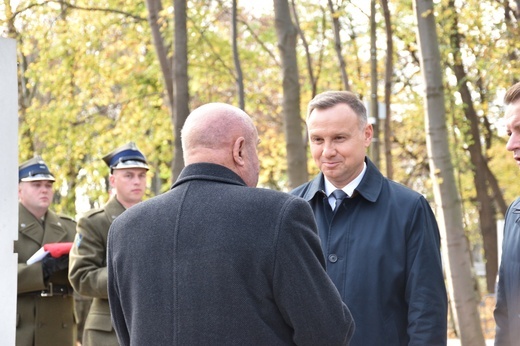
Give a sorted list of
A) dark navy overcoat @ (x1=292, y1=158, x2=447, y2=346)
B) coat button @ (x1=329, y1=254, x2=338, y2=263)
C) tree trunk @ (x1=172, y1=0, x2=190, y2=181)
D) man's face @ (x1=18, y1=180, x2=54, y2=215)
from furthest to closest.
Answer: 1. tree trunk @ (x1=172, y1=0, x2=190, y2=181)
2. man's face @ (x1=18, y1=180, x2=54, y2=215)
3. coat button @ (x1=329, y1=254, x2=338, y2=263)
4. dark navy overcoat @ (x1=292, y1=158, x2=447, y2=346)

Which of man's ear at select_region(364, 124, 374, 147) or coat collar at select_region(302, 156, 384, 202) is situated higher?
man's ear at select_region(364, 124, 374, 147)

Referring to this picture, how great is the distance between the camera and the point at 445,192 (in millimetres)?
10555

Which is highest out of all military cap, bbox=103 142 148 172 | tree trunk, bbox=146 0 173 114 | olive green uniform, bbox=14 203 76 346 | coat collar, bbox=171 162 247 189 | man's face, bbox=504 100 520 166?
tree trunk, bbox=146 0 173 114

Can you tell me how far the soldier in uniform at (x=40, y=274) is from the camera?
7.99 m

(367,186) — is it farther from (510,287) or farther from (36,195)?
(36,195)

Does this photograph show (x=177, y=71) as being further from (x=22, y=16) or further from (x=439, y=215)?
(x=22, y=16)

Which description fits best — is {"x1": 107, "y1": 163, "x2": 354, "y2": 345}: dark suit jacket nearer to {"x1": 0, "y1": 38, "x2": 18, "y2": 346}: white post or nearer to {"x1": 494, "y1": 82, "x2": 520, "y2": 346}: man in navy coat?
{"x1": 0, "y1": 38, "x2": 18, "y2": 346}: white post

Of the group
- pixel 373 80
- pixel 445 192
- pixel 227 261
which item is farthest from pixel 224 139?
pixel 373 80

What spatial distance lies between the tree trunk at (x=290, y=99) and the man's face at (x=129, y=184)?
4.33 m

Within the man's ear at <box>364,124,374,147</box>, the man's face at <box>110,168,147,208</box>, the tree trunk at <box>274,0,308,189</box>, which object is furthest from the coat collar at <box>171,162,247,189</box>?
the tree trunk at <box>274,0,308,189</box>

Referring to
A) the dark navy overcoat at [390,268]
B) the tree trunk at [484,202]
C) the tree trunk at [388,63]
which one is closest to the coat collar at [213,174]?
the dark navy overcoat at [390,268]

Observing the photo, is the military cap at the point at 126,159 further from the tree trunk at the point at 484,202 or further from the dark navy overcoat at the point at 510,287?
the tree trunk at the point at 484,202

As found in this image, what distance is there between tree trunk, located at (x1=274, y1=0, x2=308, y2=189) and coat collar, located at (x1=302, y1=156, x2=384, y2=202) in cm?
709

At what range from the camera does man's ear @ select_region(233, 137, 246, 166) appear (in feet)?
12.3
